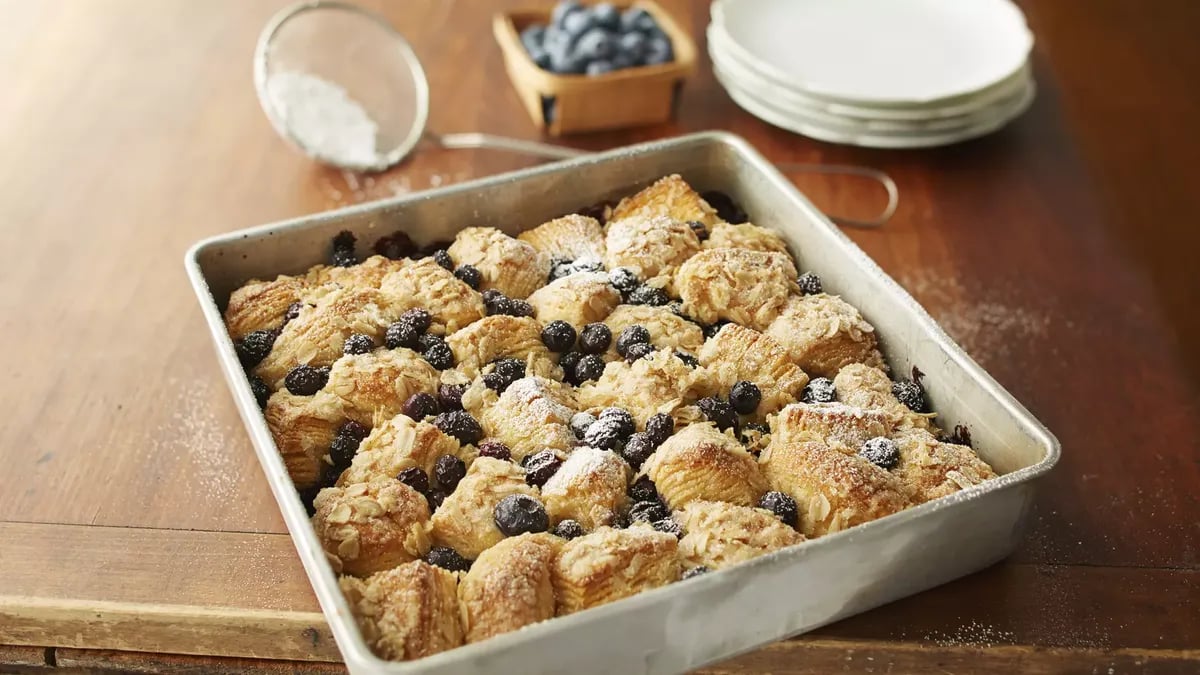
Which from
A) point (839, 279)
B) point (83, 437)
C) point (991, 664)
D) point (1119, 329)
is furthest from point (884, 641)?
point (83, 437)

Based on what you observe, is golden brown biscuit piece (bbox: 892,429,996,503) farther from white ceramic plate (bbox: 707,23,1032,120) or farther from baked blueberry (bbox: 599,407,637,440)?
white ceramic plate (bbox: 707,23,1032,120)

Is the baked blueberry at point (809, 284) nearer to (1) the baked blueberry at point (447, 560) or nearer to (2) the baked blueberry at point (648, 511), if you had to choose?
(2) the baked blueberry at point (648, 511)

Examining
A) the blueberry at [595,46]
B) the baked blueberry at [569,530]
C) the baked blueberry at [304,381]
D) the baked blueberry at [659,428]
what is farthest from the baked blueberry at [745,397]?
the blueberry at [595,46]

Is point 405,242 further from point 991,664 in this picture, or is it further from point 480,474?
point 991,664

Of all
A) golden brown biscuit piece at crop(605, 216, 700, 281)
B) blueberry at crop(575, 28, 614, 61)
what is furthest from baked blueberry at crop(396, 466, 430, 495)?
blueberry at crop(575, 28, 614, 61)

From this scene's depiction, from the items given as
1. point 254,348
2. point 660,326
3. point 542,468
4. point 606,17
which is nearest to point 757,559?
point 542,468

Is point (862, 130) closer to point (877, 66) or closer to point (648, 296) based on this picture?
point (877, 66)
